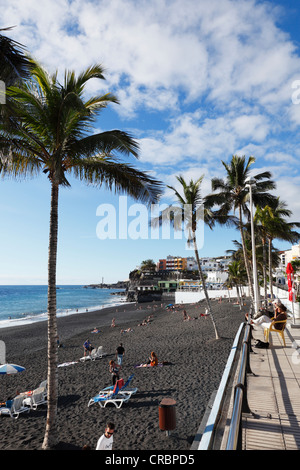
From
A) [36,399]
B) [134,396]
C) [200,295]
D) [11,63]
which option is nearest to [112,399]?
[134,396]

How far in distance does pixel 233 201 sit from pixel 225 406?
20915 mm

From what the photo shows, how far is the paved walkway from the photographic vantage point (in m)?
4.26

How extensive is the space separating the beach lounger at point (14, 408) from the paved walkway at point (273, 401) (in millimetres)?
8780

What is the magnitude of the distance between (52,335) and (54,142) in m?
4.96

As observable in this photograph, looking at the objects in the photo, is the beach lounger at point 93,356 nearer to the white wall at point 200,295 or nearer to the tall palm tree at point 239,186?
the tall palm tree at point 239,186

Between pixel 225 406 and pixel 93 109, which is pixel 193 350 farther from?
pixel 93 109

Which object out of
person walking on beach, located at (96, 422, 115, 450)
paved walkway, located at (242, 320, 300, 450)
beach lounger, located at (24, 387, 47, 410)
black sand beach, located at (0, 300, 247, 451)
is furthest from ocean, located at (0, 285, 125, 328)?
paved walkway, located at (242, 320, 300, 450)

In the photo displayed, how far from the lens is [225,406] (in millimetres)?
5016

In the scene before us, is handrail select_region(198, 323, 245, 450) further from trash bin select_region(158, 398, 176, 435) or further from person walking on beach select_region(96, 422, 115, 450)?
person walking on beach select_region(96, 422, 115, 450)

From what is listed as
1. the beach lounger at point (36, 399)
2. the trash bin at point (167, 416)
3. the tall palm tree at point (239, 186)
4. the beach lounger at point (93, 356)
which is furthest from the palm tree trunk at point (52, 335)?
the tall palm tree at point (239, 186)

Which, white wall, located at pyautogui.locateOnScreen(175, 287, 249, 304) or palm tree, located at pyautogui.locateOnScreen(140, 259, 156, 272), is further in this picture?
palm tree, located at pyautogui.locateOnScreen(140, 259, 156, 272)

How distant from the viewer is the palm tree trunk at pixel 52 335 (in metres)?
7.25

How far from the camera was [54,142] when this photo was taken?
7.48 metres

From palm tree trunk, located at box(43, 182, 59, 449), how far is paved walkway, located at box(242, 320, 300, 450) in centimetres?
474
